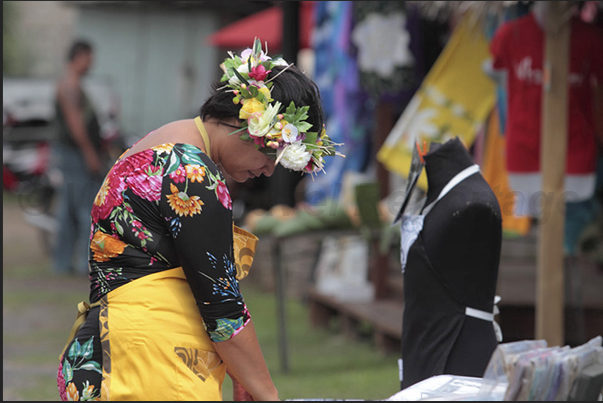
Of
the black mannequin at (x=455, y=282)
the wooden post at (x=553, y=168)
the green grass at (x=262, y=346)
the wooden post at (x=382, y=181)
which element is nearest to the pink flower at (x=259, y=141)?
the black mannequin at (x=455, y=282)

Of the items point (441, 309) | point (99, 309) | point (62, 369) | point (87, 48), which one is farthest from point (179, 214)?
point (87, 48)

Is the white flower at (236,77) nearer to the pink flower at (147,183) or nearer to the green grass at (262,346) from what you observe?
the pink flower at (147,183)

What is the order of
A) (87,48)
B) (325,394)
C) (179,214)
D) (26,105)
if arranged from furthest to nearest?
(26,105), (87,48), (325,394), (179,214)

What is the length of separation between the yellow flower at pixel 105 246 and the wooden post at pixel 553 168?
104 inches

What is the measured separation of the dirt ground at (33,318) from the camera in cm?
454

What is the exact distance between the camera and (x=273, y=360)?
196 inches

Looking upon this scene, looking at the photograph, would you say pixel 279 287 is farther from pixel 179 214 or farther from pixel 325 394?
pixel 179 214

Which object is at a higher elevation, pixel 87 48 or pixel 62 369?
pixel 87 48

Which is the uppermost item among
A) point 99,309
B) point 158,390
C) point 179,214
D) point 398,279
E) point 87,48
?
point 87,48

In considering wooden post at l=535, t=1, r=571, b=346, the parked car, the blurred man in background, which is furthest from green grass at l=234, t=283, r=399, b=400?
the parked car

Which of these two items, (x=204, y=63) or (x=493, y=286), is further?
(x=204, y=63)

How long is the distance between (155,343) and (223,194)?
352 mm

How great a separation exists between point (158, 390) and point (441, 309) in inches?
34.8

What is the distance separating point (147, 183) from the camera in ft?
5.28
